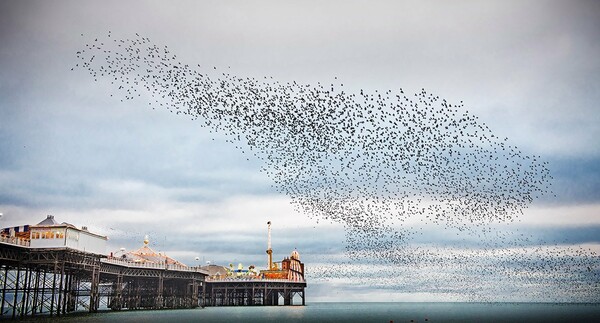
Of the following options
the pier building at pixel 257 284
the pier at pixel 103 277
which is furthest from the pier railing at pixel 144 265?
the pier building at pixel 257 284

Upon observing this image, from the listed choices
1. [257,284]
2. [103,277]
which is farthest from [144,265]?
[257,284]

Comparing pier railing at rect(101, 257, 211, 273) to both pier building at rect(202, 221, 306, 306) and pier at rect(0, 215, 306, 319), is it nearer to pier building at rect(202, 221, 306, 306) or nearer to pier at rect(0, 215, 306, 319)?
pier at rect(0, 215, 306, 319)

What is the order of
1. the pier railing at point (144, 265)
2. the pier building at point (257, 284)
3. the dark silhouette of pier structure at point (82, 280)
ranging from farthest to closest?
the pier building at point (257, 284), the pier railing at point (144, 265), the dark silhouette of pier structure at point (82, 280)

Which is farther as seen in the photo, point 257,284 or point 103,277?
point 257,284

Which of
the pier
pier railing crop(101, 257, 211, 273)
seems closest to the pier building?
the pier

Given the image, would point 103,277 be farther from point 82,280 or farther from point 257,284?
point 257,284

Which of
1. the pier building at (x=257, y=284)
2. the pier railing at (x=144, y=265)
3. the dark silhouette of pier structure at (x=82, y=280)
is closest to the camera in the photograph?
the dark silhouette of pier structure at (x=82, y=280)

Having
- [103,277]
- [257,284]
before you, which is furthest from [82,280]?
[257,284]

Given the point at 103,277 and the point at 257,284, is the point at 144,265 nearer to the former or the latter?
the point at 103,277

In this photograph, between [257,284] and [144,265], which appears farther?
[257,284]

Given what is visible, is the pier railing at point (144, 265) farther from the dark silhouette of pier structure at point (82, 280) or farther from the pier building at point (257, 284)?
the pier building at point (257, 284)

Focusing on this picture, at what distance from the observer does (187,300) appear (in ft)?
449

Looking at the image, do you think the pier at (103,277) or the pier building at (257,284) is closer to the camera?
the pier at (103,277)

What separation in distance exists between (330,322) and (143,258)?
56.5m
